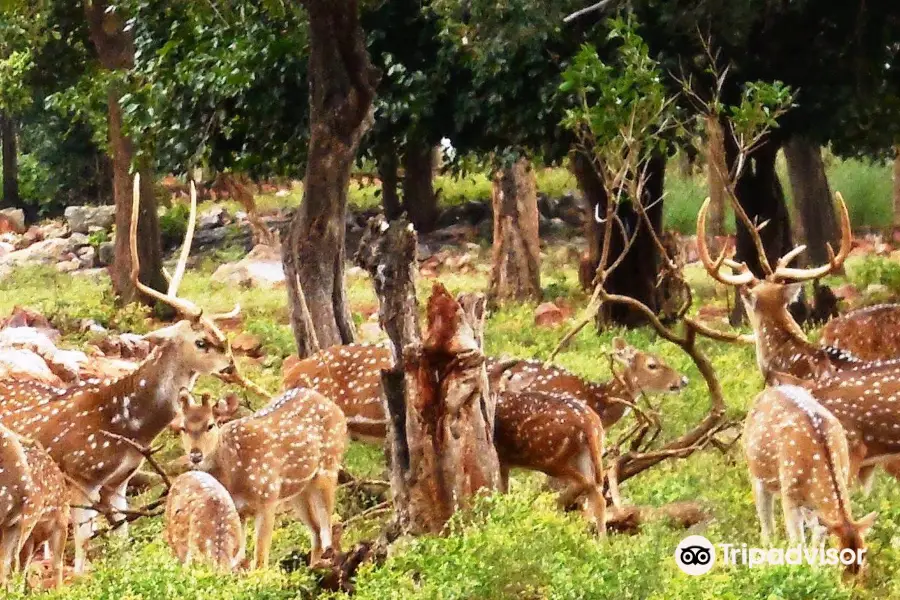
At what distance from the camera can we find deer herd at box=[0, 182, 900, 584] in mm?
6090

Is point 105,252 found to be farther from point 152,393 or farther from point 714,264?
point 714,264

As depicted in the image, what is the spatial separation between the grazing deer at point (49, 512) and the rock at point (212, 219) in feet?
64.1

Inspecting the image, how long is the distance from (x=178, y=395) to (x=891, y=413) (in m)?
3.75

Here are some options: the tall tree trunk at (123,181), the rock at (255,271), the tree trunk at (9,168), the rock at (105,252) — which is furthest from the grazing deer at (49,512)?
the tree trunk at (9,168)

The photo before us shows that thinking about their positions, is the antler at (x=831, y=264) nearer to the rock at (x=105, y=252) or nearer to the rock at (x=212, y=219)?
the rock at (x=105, y=252)

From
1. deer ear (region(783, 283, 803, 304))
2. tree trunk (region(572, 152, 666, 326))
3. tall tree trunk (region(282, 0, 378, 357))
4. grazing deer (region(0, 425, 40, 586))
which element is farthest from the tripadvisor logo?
tree trunk (region(572, 152, 666, 326))

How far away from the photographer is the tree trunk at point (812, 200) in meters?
17.7

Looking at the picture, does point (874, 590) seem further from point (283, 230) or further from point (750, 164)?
point (283, 230)

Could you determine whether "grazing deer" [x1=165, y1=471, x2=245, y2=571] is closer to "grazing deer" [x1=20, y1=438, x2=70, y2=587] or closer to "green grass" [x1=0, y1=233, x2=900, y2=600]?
"green grass" [x1=0, y1=233, x2=900, y2=600]

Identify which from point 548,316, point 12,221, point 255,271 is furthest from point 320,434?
point 12,221

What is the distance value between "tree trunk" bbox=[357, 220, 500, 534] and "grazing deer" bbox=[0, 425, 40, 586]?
1.64m

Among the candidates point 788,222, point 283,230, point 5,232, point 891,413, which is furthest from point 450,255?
point 891,413

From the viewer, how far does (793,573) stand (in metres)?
5.23

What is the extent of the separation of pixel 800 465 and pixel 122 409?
382 cm
